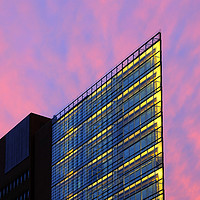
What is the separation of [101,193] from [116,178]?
4830mm

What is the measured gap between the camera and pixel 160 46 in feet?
316

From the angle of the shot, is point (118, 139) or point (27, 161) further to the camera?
point (27, 161)

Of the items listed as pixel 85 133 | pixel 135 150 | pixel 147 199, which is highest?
pixel 85 133

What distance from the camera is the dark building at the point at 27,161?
12372 centimetres

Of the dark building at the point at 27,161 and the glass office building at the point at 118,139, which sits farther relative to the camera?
the dark building at the point at 27,161

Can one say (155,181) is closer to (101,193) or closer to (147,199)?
(147,199)

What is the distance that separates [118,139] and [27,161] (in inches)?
1216

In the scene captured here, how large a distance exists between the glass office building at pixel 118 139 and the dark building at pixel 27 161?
4.16 m

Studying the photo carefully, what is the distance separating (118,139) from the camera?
102 meters

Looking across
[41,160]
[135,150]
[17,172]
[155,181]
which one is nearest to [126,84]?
[135,150]

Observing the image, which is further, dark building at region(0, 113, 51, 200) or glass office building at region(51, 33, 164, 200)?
dark building at region(0, 113, 51, 200)

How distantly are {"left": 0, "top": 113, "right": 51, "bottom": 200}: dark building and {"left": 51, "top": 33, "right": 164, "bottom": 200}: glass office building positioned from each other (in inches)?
164

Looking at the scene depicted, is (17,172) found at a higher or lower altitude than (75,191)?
higher

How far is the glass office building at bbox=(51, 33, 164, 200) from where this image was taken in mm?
94938
